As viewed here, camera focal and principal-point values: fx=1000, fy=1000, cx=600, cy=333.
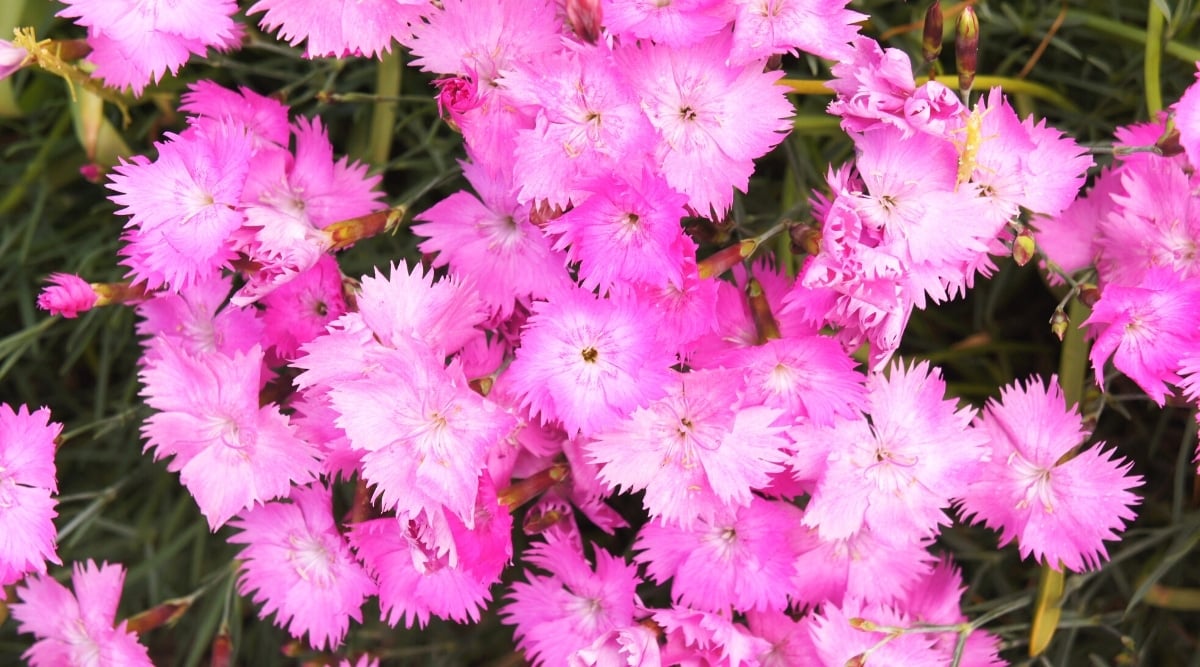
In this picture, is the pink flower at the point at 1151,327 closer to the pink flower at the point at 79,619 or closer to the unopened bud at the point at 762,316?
the unopened bud at the point at 762,316

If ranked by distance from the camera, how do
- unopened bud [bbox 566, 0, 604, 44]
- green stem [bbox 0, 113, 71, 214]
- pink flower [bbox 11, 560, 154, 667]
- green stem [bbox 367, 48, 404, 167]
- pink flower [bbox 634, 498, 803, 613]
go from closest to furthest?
unopened bud [bbox 566, 0, 604, 44], pink flower [bbox 634, 498, 803, 613], pink flower [bbox 11, 560, 154, 667], green stem [bbox 367, 48, 404, 167], green stem [bbox 0, 113, 71, 214]

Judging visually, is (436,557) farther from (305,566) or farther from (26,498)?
(26,498)

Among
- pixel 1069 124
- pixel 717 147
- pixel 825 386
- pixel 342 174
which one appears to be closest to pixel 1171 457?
pixel 1069 124

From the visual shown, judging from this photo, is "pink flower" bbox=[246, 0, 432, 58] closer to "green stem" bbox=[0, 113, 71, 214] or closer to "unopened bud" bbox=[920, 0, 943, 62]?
"unopened bud" bbox=[920, 0, 943, 62]

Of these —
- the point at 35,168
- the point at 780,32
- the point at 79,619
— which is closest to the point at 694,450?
the point at 780,32

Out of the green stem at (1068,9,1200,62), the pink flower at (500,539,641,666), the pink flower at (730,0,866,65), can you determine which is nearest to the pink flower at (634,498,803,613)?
the pink flower at (500,539,641,666)

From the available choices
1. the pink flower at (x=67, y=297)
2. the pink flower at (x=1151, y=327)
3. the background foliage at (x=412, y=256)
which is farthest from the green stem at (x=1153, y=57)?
the pink flower at (x=67, y=297)

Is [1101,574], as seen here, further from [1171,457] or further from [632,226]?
[632,226]
